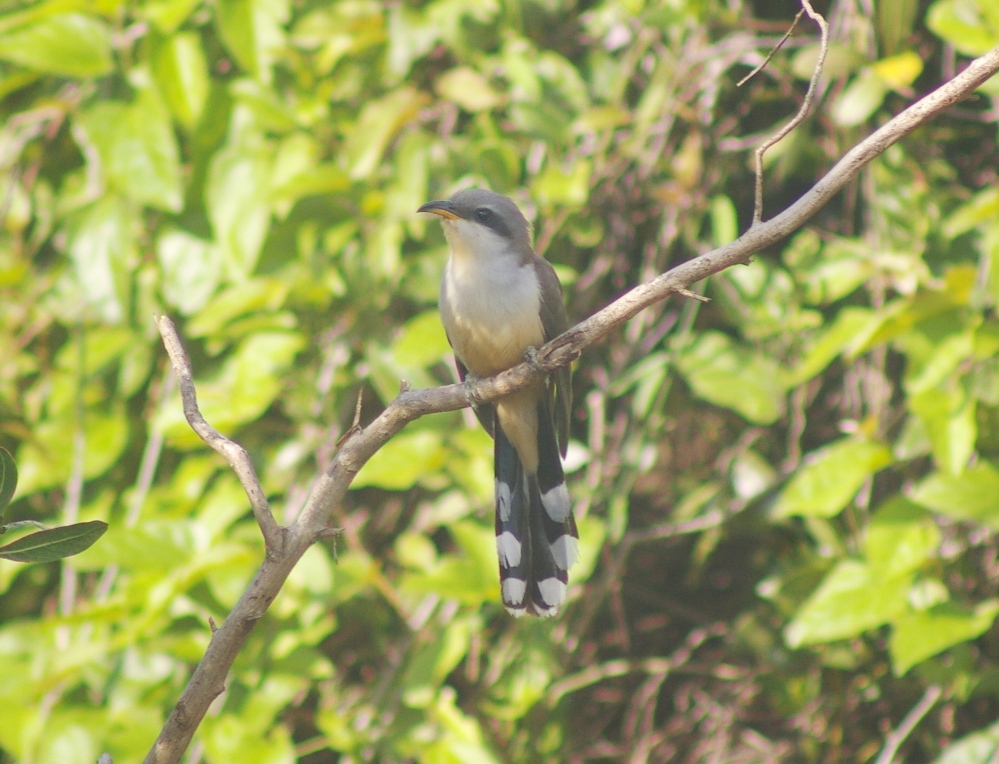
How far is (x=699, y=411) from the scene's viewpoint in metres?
4.60

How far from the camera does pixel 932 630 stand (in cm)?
343

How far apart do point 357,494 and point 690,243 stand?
1.76 m

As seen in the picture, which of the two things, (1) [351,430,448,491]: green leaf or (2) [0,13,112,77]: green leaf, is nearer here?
(1) [351,430,448,491]: green leaf

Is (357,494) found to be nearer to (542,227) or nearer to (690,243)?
(542,227)

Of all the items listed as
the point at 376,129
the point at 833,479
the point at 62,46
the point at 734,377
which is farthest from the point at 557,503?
the point at 62,46

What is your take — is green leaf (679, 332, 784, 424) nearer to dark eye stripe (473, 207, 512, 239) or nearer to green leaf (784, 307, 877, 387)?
green leaf (784, 307, 877, 387)

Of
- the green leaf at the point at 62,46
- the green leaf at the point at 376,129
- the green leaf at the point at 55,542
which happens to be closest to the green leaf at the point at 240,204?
the green leaf at the point at 376,129

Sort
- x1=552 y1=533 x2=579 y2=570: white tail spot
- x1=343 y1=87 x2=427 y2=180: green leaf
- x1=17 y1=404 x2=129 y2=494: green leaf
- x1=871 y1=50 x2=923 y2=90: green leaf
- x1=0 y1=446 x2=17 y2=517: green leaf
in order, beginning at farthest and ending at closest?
x1=17 y1=404 x2=129 y2=494: green leaf < x1=343 y1=87 x2=427 y2=180: green leaf < x1=871 y1=50 x2=923 y2=90: green leaf < x1=552 y1=533 x2=579 y2=570: white tail spot < x1=0 y1=446 x2=17 y2=517: green leaf

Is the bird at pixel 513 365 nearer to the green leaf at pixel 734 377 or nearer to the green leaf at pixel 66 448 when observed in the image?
the green leaf at pixel 734 377

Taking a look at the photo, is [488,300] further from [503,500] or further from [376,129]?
[376,129]

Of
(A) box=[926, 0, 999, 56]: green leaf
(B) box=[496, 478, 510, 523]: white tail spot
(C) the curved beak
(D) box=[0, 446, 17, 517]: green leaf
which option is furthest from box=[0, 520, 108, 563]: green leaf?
(A) box=[926, 0, 999, 56]: green leaf

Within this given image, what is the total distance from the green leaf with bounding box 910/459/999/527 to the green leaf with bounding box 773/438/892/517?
0.67 ft

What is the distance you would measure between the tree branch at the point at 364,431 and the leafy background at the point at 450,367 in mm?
1449

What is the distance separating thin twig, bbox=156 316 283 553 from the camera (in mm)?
1953
